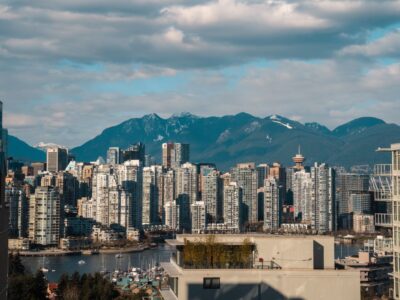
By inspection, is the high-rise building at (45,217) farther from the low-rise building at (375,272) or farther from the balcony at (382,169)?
the balcony at (382,169)

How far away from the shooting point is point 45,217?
32312 mm

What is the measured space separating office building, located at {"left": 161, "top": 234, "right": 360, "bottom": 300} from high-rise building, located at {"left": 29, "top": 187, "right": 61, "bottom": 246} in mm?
26811

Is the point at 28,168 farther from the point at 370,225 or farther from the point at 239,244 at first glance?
the point at 239,244

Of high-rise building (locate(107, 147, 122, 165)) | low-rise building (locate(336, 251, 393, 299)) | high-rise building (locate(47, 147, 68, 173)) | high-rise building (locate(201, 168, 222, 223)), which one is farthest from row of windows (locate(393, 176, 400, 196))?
high-rise building (locate(107, 147, 122, 165))

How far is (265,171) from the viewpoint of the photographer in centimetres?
5194

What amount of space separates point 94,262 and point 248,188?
20623 mm

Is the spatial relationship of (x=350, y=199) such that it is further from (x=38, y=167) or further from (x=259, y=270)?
(x=259, y=270)

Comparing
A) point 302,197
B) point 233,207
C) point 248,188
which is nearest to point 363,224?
point 233,207

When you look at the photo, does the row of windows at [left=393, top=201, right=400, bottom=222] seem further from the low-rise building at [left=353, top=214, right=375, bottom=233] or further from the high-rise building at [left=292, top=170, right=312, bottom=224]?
the high-rise building at [left=292, top=170, right=312, bottom=224]

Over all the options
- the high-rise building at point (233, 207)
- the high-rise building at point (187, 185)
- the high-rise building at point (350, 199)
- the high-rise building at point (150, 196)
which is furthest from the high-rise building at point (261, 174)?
the high-rise building at point (233, 207)

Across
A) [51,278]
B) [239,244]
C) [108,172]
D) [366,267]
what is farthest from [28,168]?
[239,244]

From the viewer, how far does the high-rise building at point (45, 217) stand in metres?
32.0

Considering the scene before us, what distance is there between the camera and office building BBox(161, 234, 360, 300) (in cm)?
509

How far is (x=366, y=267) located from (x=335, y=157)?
82403 mm
